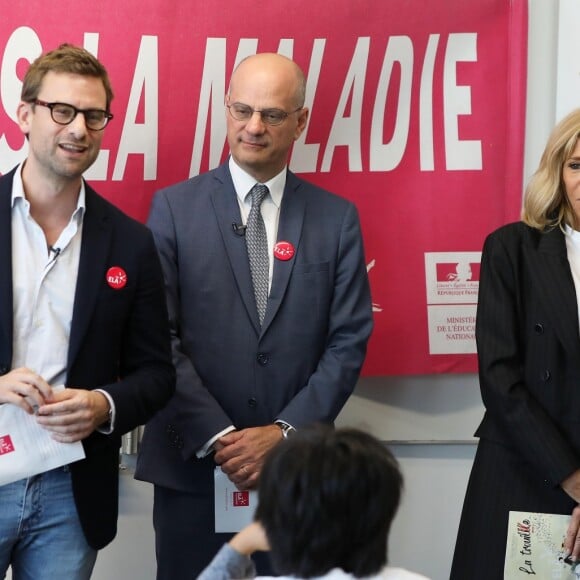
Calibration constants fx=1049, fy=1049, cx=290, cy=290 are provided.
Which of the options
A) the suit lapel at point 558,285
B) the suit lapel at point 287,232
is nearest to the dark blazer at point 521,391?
the suit lapel at point 558,285

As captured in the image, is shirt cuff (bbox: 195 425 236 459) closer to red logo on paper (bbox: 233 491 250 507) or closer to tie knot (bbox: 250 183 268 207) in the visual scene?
red logo on paper (bbox: 233 491 250 507)

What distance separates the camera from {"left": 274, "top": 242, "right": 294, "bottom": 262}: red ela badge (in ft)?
10.0

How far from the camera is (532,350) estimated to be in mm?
2865

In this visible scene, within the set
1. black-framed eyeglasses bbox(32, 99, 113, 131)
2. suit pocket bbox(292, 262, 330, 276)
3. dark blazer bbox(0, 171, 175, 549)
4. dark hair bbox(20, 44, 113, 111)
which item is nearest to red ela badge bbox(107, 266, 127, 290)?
dark blazer bbox(0, 171, 175, 549)

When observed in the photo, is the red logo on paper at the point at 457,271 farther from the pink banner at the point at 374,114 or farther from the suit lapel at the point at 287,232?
the suit lapel at the point at 287,232

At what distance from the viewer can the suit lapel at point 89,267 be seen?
95.6 inches

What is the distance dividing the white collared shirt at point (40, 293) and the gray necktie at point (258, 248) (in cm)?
71

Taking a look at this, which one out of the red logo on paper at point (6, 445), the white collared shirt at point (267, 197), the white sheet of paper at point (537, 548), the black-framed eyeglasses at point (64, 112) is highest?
the black-framed eyeglasses at point (64, 112)

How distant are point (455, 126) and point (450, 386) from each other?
94 centimetres

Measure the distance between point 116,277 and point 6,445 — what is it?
0.47 metres

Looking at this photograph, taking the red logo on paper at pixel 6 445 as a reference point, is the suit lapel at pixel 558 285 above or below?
above

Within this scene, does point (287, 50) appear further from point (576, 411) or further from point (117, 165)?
point (576, 411)

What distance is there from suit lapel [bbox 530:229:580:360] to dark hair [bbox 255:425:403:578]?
1350mm

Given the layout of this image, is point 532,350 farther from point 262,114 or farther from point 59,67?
point 59,67
